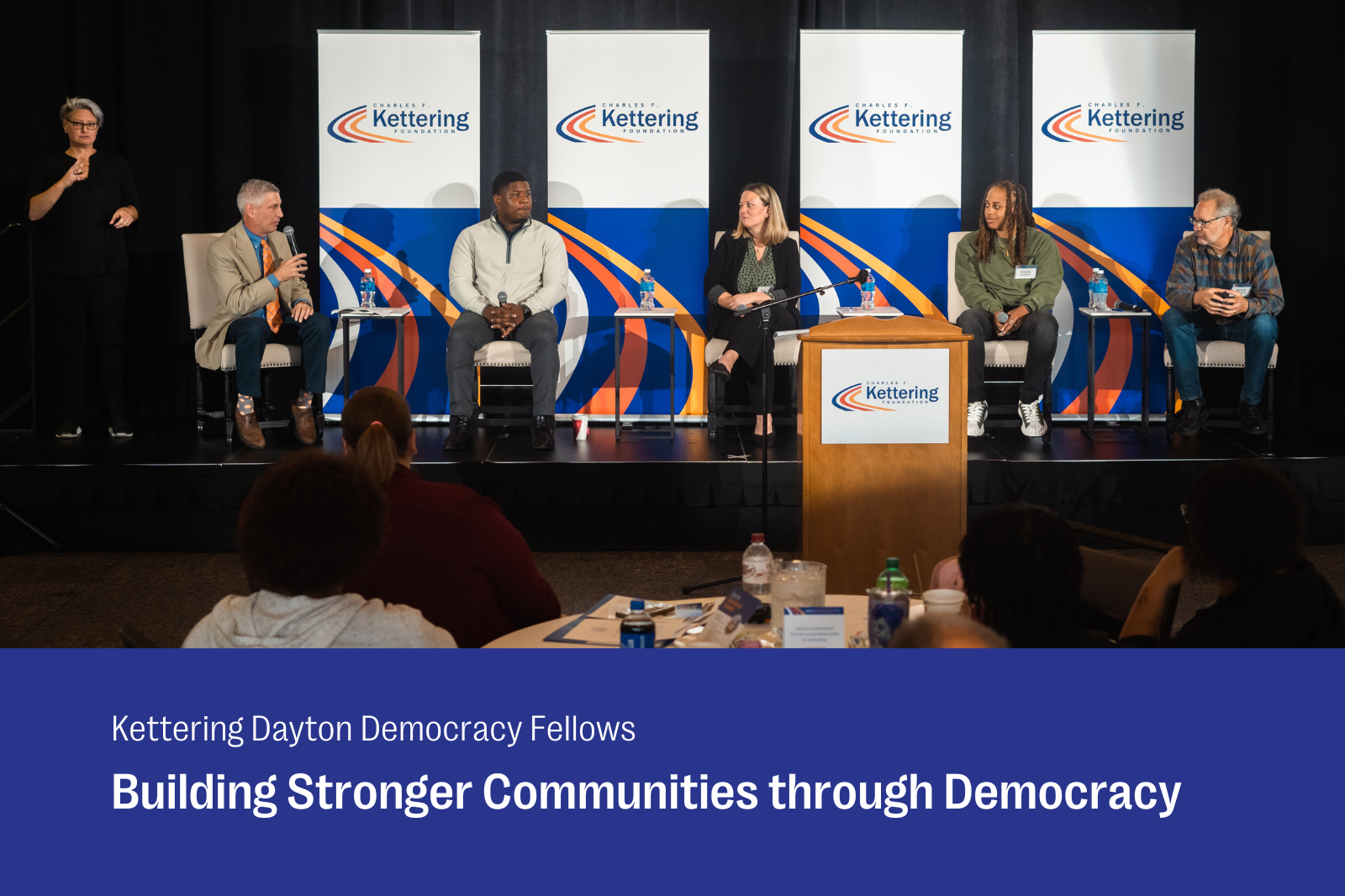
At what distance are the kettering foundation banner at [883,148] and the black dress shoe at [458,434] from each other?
1.86 m

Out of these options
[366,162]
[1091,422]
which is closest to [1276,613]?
[1091,422]

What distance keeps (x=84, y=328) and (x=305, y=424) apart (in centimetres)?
113

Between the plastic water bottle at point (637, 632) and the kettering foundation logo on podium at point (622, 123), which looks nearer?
the plastic water bottle at point (637, 632)

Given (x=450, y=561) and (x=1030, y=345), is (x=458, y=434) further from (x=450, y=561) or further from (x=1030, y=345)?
(x=450, y=561)

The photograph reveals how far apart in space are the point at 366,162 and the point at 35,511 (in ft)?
7.41

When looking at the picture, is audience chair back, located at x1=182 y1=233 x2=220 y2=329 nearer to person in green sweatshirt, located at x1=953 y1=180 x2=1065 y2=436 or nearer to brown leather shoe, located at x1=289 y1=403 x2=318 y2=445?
brown leather shoe, located at x1=289 y1=403 x2=318 y2=445

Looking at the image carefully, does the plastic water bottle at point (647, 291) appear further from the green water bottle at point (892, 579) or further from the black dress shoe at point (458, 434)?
the green water bottle at point (892, 579)

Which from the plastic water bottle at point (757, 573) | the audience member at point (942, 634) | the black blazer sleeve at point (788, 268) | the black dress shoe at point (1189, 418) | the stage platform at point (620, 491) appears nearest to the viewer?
the audience member at point (942, 634)

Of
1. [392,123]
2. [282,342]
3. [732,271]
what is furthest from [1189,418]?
[282,342]

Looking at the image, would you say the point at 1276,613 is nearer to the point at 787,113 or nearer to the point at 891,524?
the point at 891,524

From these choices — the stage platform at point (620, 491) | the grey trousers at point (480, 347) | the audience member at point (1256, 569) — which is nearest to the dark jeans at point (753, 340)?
the stage platform at point (620, 491)

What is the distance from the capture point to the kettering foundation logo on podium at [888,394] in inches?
133

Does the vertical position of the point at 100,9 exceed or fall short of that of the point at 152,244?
it exceeds it

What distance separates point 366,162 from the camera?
19.9 feet
